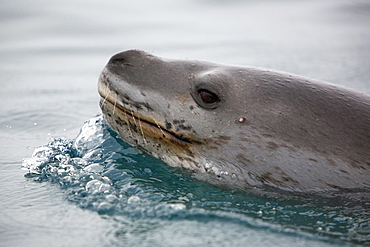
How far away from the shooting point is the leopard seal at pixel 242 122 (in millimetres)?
4164

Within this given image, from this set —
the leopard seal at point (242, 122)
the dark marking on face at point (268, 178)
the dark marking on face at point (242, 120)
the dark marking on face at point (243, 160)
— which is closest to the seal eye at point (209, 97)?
the leopard seal at point (242, 122)

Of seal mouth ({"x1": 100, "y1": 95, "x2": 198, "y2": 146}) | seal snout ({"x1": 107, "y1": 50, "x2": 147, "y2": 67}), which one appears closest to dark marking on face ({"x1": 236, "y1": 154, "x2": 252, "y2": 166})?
seal mouth ({"x1": 100, "y1": 95, "x2": 198, "y2": 146})

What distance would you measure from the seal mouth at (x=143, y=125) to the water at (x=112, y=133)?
0.28 metres

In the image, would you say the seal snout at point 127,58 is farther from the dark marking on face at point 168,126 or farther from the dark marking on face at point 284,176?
the dark marking on face at point 284,176

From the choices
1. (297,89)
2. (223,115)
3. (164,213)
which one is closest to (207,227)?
(164,213)

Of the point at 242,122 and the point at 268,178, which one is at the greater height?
the point at 242,122

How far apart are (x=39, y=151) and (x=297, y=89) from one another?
277cm

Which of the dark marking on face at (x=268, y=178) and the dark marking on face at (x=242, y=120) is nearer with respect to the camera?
the dark marking on face at (x=268, y=178)

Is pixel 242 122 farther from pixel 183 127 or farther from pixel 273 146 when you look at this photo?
pixel 183 127

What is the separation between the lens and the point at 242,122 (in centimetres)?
437

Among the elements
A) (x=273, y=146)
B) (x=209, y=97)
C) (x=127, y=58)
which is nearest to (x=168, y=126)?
(x=209, y=97)

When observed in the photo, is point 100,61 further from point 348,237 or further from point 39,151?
point 348,237

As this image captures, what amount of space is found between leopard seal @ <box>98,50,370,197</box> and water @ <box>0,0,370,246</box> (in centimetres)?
20

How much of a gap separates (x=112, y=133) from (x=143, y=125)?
0.66m
